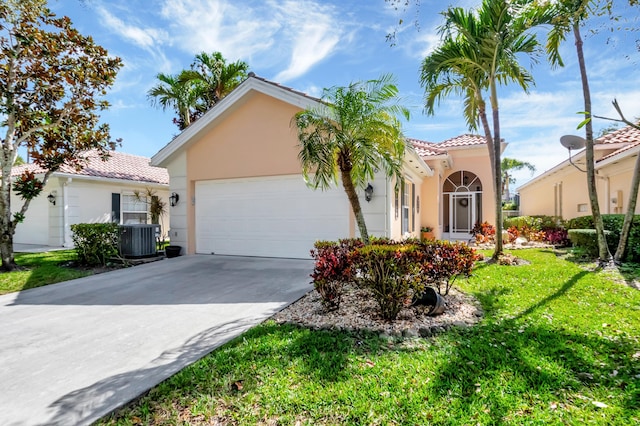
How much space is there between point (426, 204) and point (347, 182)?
10.9m

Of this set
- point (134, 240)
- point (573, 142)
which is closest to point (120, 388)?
point (134, 240)

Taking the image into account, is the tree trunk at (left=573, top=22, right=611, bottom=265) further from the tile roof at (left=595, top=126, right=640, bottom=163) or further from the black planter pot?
the black planter pot

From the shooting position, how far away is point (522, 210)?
2886 cm

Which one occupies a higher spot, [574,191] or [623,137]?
[623,137]

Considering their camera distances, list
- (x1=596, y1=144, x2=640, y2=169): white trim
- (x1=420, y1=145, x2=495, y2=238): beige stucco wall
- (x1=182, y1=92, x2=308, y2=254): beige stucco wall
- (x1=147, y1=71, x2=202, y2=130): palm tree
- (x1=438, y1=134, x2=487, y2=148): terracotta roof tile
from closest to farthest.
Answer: (x1=596, y1=144, x2=640, y2=169): white trim
(x1=182, y1=92, x2=308, y2=254): beige stucco wall
(x1=420, y1=145, x2=495, y2=238): beige stucco wall
(x1=147, y1=71, x2=202, y2=130): palm tree
(x1=438, y1=134, x2=487, y2=148): terracotta roof tile

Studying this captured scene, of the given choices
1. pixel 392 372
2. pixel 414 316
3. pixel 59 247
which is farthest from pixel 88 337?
pixel 59 247

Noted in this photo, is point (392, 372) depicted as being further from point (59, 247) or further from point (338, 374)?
point (59, 247)

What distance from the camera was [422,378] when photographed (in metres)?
3.31

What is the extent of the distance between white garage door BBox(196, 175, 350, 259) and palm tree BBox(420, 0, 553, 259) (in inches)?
188

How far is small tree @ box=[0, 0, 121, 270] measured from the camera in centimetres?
884

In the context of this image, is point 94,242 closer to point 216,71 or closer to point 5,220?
point 5,220

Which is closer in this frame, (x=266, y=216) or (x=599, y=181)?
(x=266, y=216)

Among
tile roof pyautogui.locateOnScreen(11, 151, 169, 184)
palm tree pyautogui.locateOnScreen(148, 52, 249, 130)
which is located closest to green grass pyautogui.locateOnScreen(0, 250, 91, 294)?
tile roof pyautogui.locateOnScreen(11, 151, 169, 184)

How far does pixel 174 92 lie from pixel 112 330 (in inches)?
591
